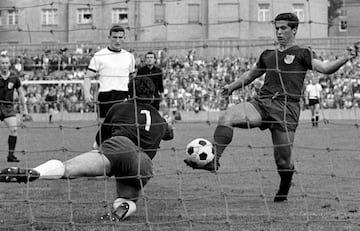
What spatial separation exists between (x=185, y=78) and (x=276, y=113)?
1834 cm

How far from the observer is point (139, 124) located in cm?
689

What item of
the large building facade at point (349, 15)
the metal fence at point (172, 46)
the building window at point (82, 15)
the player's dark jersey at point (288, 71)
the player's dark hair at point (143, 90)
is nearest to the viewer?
the player's dark hair at point (143, 90)

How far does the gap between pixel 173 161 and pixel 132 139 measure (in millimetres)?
5927

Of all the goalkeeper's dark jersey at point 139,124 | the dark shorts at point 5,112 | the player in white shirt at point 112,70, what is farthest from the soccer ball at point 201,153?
the dark shorts at point 5,112

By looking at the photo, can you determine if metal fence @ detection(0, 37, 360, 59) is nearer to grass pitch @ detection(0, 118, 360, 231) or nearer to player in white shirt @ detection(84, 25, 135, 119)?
player in white shirt @ detection(84, 25, 135, 119)

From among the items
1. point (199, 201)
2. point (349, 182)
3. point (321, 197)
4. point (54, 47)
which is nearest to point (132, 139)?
point (199, 201)

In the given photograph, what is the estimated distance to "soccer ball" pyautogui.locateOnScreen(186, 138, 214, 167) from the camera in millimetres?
7074

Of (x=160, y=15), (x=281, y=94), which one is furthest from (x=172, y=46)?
(x=281, y=94)

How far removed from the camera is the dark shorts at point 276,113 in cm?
791

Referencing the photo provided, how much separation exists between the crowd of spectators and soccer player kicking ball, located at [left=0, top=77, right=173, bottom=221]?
8.12m

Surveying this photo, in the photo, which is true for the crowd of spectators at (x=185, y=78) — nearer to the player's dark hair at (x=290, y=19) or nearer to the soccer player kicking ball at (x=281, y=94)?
the soccer player kicking ball at (x=281, y=94)

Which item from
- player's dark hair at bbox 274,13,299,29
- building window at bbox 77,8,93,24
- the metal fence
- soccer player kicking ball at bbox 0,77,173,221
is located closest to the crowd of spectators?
the metal fence

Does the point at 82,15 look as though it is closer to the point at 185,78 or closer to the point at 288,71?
the point at 288,71

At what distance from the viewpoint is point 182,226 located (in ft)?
21.4
